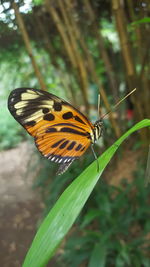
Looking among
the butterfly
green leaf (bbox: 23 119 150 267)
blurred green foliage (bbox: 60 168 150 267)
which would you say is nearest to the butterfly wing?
the butterfly

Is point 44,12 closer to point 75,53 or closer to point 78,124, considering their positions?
point 75,53

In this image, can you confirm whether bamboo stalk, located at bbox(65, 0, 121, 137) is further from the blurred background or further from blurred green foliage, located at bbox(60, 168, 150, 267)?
blurred green foliage, located at bbox(60, 168, 150, 267)

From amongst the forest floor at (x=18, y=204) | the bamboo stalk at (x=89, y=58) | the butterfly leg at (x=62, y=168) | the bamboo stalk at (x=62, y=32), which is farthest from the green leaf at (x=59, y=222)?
the bamboo stalk at (x=62, y=32)

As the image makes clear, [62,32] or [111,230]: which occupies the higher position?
[62,32]

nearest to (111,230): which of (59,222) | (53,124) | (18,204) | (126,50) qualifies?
(18,204)

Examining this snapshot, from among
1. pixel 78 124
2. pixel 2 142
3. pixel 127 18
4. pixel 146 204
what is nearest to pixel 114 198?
pixel 146 204

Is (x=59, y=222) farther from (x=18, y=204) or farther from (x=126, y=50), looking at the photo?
(x=18, y=204)

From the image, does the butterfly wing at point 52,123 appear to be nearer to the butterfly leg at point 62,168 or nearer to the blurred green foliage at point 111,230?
the butterfly leg at point 62,168
